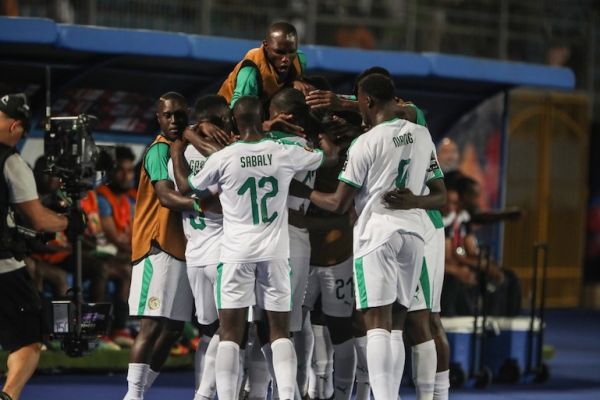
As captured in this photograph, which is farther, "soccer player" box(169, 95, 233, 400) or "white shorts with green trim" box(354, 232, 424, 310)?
"soccer player" box(169, 95, 233, 400)

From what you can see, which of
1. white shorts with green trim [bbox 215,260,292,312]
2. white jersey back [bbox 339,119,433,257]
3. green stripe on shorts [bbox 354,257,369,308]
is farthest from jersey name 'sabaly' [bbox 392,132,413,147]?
white shorts with green trim [bbox 215,260,292,312]

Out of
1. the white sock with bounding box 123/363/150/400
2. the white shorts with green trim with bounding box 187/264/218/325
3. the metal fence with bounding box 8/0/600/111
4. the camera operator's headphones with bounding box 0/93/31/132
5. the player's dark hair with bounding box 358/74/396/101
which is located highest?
the metal fence with bounding box 8/0/600/111

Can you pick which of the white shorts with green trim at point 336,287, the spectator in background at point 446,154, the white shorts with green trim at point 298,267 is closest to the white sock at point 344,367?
the white shorts with green trim at point 336,287

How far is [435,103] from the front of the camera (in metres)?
13.8

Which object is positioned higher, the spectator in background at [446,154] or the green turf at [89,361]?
the spectator in background at [446,154]

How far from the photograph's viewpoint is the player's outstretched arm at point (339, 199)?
7.82 metres

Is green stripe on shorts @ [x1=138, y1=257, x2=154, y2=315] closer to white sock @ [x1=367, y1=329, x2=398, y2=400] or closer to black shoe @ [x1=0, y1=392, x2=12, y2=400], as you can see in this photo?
black shoe @ [x1=0, y1=392, x2=12, y2=400]

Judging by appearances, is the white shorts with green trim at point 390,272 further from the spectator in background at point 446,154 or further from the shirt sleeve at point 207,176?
the spectator in background at point 446,154

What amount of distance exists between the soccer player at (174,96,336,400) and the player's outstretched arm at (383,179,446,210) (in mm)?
530

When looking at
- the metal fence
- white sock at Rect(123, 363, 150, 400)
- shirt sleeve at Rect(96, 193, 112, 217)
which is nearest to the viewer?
white sock at Rect(123, 363, 150, 400)

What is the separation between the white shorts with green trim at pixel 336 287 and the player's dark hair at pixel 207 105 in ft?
3.79

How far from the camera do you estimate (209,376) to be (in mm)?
8109

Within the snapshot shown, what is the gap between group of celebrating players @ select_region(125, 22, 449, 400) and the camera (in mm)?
7742

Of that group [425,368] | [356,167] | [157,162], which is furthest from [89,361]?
[356,167]
